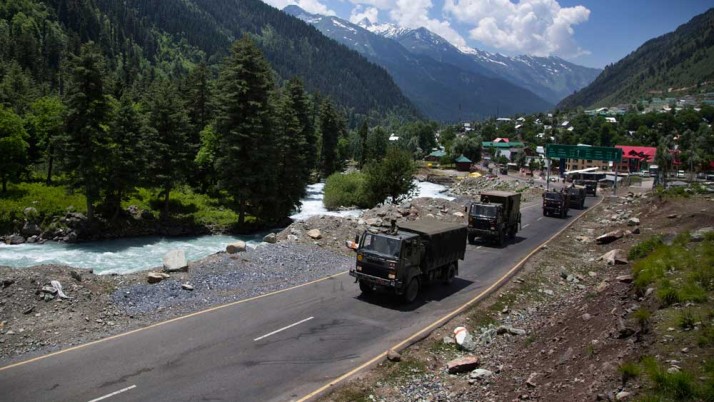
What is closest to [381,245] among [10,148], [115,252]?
[115,252]

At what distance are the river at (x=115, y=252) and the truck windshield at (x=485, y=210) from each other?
656 inches

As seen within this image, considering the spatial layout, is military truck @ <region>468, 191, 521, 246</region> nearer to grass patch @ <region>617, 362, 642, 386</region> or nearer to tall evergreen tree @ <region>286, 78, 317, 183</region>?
grass patch @ <region>617, 362, 642, 386</region>

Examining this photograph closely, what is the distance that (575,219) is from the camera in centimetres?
4606

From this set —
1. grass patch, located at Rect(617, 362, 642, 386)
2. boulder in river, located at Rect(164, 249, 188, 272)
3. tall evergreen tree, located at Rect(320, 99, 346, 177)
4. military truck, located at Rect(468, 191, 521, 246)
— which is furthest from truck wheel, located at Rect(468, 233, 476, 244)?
tall evergreen tree, located at Rect(320, 99, 346, 177)

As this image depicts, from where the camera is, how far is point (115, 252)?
35594 mm

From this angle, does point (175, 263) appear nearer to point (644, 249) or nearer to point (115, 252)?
point (115, 252)

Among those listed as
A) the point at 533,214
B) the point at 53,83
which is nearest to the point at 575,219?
the point at 533,214

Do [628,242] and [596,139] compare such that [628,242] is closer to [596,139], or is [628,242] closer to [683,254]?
[683,254]

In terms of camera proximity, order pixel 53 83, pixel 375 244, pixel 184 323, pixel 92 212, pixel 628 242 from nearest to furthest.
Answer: pixel 184 323 → pixel 375 244 → pixel 628 242 → pixel 92 212 → pixel 53 83

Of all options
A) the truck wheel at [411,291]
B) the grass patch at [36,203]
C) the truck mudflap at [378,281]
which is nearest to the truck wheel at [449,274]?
the truck wheel at [411,291]

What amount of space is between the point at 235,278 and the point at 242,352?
723 cm

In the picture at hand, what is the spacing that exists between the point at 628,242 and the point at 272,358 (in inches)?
1059

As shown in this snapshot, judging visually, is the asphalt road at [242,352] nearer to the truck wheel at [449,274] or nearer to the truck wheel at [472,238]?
the truck wheel at [449,274]

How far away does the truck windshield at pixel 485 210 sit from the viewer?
31156 mm
